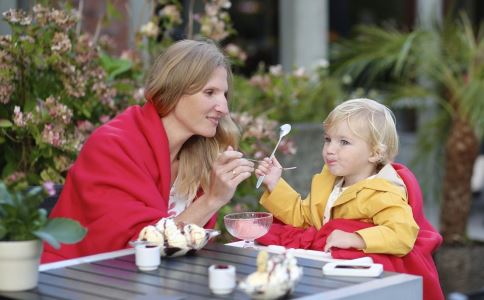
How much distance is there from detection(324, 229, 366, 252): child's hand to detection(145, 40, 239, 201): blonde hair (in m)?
0.66

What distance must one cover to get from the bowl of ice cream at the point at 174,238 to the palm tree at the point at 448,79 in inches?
155

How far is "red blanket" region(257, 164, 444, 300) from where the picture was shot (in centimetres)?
315

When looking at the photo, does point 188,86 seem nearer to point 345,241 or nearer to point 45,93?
→ point 345,241

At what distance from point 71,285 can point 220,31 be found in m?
2.67

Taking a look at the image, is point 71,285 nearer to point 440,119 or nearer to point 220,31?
point 220,31

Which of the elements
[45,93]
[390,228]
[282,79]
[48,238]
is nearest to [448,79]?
[282,79]

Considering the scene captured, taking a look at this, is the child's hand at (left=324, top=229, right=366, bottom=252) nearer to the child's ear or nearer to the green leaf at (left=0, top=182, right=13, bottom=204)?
the child's ear

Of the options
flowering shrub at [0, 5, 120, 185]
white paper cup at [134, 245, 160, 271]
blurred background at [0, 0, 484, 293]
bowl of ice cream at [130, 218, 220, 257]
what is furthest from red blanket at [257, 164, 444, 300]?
flowering shrub at [0, 5, 120, 185]

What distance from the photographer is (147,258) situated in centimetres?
272

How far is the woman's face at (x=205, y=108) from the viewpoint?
11.5 ft

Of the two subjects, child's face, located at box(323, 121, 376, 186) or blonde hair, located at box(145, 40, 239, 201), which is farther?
blonde hair, located at box(145, 40, 239, 201)

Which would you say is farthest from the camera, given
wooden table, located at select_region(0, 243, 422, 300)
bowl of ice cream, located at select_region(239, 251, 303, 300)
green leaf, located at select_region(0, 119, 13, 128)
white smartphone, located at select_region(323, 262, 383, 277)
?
green leaf, located at select_region(0, 119, 13, 128)

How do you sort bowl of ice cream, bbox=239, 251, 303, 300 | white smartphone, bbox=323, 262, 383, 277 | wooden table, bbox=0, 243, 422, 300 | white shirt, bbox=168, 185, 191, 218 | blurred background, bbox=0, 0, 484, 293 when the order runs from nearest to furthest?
bowl of ice cream, bbox=239, 251, 303, 300, wooden table, bbox=0, 243, 422, 300, white smartphone, bbox=323, 262, 383, 277, white shirt, bbox=168, 185, 191, 218, blurred background, bbox=0, 0, 484, 293

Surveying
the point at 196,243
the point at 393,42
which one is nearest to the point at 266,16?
the point at 393,42
